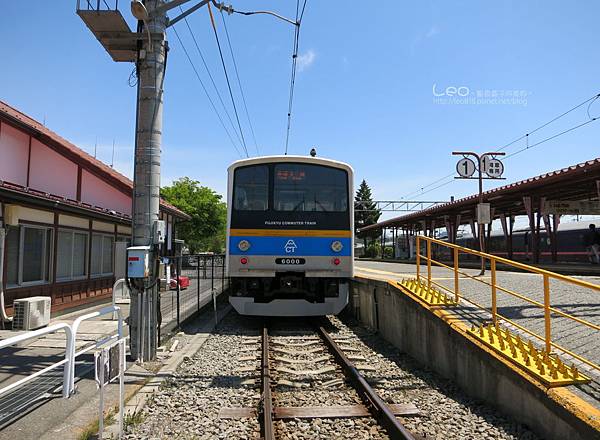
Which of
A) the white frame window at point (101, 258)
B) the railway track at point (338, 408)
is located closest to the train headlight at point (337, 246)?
the railway track at point (338, 408)

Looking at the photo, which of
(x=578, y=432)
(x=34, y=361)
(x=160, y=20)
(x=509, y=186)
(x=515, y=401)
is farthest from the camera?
(x=509, y=186)

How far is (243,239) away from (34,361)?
4180mm

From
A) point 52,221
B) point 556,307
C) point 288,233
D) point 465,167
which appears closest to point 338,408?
point 556,307

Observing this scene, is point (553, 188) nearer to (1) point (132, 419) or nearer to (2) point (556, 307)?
(2) point (556, 307)

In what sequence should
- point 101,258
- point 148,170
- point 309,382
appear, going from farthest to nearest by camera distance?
point 101,258 < point 148,170 < point 309,382

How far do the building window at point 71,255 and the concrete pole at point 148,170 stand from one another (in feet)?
19.4

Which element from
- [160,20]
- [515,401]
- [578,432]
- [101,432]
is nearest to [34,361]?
[101,432]

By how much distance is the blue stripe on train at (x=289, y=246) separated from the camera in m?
9.09

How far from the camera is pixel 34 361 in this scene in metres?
6.20

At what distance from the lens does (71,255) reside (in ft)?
38.8

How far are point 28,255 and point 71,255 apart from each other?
176cm

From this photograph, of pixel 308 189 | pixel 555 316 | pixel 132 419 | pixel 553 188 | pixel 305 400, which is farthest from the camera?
pixel 553 188

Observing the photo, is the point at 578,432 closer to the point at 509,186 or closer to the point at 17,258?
the point at 17,258

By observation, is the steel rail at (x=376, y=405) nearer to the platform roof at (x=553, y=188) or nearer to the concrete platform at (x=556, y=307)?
the concrete platform at (x=556, y=307)
